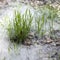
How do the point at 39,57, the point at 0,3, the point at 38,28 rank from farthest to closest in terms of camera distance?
the point at 0,3 → the point at 38,28 → the point at 39,57

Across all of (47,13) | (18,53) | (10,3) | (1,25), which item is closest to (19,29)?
(18,53)

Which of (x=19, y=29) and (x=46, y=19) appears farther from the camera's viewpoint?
(x=46, y=19)

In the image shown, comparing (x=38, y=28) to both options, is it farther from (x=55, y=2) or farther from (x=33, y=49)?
(x=55, y=2)

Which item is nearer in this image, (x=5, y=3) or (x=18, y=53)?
(x=18, y=53)

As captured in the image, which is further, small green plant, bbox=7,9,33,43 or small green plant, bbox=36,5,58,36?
small green plant, bbox=36,5,58,36

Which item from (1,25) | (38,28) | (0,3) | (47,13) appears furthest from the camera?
(0,3)

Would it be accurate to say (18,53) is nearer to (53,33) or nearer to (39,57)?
(39,57)

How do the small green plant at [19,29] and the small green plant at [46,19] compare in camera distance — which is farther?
the small green plant at [46,19]

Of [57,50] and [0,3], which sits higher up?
[0,3]

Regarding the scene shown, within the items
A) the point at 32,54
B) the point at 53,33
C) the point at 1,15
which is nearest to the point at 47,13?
the point at 53,33
